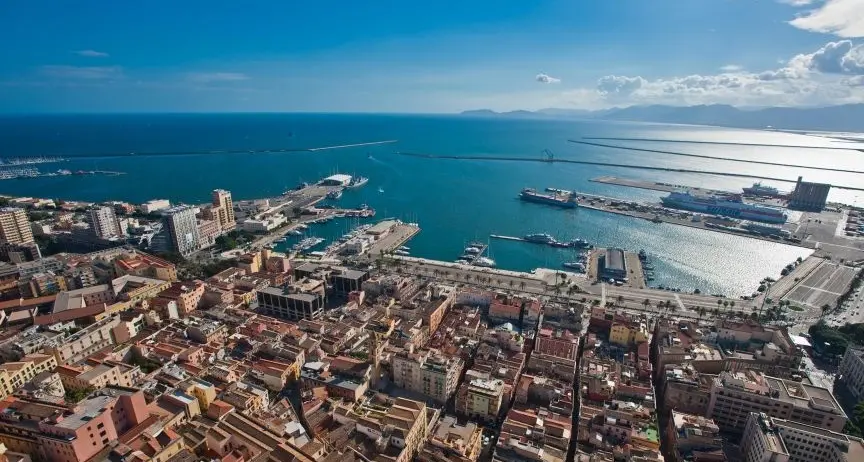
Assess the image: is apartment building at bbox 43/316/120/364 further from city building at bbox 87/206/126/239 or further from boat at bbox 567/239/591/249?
Answer: boat at bbox 567/239/591/249

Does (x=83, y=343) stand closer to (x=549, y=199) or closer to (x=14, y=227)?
(x=14, y=227)

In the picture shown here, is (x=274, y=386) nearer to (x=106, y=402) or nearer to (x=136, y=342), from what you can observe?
(x=106, y=402)

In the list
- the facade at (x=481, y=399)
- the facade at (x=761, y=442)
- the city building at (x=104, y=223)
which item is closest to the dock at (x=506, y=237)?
the facade at (x=481, y=399)

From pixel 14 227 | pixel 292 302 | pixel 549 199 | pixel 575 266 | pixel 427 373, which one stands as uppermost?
pixel 14 227

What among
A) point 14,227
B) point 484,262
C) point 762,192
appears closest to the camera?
point 14,227

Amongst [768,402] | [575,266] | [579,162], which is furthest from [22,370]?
[579,162]

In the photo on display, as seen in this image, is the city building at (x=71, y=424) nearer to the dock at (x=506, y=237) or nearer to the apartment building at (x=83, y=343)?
the apartment building at (x=83, y=343)

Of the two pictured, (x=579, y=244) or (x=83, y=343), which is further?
(x=579, y=244)
